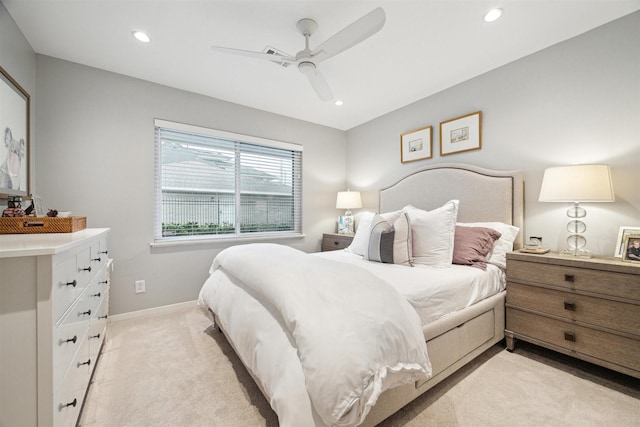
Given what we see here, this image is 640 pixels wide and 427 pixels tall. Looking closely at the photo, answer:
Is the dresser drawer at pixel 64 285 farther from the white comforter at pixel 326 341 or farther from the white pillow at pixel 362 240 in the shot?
the white pillow at pixel 362 240

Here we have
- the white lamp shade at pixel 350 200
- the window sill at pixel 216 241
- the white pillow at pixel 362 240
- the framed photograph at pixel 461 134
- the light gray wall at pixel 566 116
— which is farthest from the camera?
the white lamp shade at pixel 350 200

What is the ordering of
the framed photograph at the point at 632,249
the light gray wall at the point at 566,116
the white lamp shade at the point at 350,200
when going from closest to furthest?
the framed photograph at the point at 632,249, the light gray wall at the point at 566,116, the white lamp shade at the point at 350,200

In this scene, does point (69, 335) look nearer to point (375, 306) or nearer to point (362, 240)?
point (375, 306)

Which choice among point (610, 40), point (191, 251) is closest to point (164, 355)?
point (191, 251)

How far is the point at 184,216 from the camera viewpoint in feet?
10.3

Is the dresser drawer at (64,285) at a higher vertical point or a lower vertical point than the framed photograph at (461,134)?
lower

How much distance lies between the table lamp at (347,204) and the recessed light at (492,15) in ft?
8.06

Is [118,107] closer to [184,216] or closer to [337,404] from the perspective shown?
[184,216]

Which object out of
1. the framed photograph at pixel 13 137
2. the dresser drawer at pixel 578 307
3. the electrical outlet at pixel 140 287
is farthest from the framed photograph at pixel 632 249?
the framed photograph at pixel 13 137

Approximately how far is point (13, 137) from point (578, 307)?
4.23 m

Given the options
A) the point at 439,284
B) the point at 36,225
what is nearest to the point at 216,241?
the point at 36,225

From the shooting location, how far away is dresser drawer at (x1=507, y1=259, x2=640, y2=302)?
159 cm

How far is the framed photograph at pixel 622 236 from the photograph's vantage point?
1807 mm

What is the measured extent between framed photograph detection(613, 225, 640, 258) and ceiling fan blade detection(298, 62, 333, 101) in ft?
8.08
